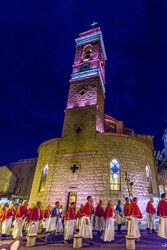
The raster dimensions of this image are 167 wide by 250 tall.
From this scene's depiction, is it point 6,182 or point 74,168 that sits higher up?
point 74,168

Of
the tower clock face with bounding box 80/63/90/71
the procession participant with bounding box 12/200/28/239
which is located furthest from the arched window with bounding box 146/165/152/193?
the tower clock face with bounding box 80/63/90/71

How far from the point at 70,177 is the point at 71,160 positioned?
5.08 feet

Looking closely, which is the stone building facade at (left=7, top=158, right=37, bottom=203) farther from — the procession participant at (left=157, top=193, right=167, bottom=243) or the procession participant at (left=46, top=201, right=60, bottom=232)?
the procession participant at (left=157, top=193, right=167, bottom=243)

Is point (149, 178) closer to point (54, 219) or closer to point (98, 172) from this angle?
point (98, 172)

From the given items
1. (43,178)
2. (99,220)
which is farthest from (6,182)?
(99,220)

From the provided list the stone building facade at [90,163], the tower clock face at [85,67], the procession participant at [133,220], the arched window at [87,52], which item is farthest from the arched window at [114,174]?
the arched window at [87,52]

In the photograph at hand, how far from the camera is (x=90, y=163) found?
13.8 metres

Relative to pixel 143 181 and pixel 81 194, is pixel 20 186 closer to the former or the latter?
pixel 81 194

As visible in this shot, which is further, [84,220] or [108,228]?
[84,220]

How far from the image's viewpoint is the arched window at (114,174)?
42.8 ft

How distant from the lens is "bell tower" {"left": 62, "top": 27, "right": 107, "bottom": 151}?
642 inches

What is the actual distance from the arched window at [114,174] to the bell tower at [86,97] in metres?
2.82

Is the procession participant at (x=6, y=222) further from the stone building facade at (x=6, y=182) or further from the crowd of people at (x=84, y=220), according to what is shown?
the stone building facade at (x=6, y=182)

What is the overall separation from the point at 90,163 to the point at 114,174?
225 centimetres
